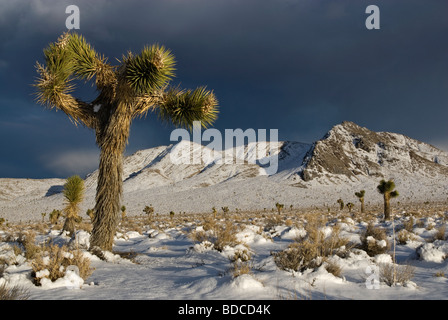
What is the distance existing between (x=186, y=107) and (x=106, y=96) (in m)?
2.48

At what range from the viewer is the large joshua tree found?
26.6 ft

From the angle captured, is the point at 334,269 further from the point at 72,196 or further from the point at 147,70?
the point at 72,196

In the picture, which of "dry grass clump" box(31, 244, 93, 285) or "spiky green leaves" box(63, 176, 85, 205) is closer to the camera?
"dry grass clump" box(31, 244, 93, 285)

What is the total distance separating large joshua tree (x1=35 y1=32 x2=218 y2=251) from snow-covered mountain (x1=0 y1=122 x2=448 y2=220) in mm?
52318

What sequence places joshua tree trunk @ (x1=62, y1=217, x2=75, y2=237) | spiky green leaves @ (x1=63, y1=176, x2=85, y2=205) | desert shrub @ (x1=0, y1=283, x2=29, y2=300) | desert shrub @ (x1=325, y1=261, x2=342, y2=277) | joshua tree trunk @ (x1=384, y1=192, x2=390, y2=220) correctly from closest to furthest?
desert shrub @ (x1=0, y1=283, x2=29, y2=300) → desert shrub @ (x1=325, y1=261, x2=342, y2=277) → spiky green leaves @ (x1=63, y1=176, x2=85, y2=205) → joshua tree trunk @ (x1=62, y1=217, x2=75, y2=237) → joshua tree trunk @ (x1=384, y1=192, x2=390, y2=220)

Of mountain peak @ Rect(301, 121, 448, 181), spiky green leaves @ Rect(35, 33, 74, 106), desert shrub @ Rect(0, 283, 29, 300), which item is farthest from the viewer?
mountain peak @ Rect(301, 121, 448, 181)

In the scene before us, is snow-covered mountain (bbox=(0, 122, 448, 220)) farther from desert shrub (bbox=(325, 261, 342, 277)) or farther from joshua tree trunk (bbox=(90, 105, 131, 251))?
desert shrub (bbox=(325, 261, 342, 277))

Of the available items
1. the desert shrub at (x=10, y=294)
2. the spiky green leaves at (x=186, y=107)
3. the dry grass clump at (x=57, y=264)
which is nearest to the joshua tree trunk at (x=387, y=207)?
the spiky green leaves at (x=186, y=107)

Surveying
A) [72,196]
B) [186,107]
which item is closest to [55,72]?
[186,107]

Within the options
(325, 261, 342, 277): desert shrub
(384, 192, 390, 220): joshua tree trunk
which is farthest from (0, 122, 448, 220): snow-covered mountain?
(325, 261, 342, 277): desert shrub

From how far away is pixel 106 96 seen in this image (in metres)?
8.91

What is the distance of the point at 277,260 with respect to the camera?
5375mm
